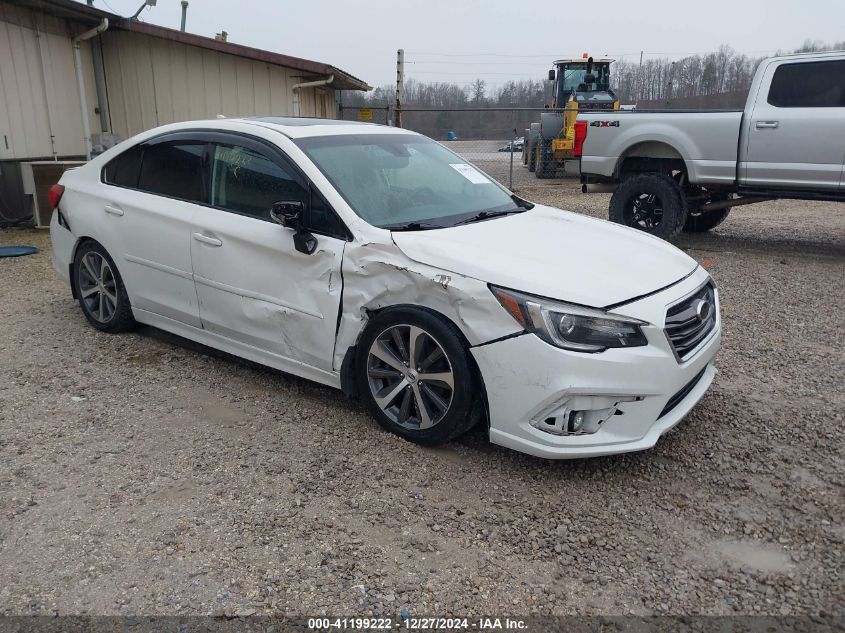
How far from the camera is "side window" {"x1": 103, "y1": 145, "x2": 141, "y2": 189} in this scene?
4898mm

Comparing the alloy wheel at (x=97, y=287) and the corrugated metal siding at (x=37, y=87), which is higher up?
the corrugated metal siding at (x=37, y=87)

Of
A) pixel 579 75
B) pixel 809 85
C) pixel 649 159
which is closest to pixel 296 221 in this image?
pixel 649 159

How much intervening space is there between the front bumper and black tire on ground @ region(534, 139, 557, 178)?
16.5 meters

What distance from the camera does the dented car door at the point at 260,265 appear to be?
12.4 ft

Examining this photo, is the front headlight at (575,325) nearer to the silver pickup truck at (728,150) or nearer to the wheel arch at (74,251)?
the wheel arch at (74,251)

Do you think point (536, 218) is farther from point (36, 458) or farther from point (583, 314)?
point (36, 458)

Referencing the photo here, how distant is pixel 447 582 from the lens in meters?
2.61

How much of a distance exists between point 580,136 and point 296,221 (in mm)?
6616

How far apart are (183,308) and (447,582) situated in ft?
8.96

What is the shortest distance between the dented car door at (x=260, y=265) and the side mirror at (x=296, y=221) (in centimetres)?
5

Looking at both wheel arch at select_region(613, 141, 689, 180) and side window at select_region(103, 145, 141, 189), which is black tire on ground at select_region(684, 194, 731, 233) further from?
side window at select_region(103, 145, 141, 189)

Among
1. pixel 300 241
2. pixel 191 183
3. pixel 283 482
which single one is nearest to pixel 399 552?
pixel 283 482

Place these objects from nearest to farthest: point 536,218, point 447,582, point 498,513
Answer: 1. point 447,582
2. point 498,513
3. point 536,218

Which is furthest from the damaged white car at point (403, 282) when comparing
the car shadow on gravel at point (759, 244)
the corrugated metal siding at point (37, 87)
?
the corrugated metal siding at point (37, 87)
